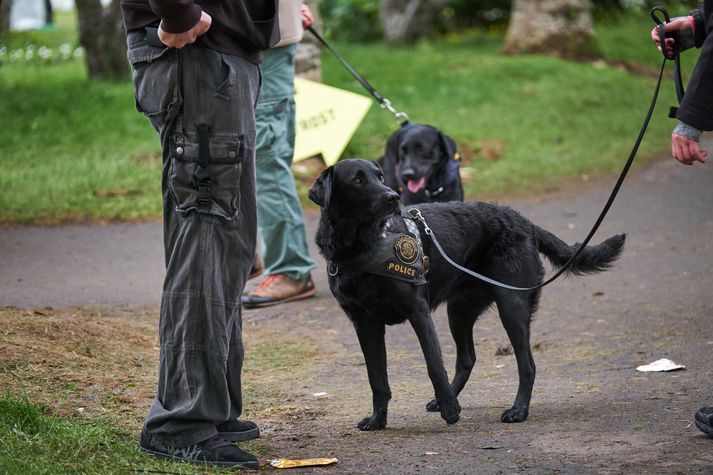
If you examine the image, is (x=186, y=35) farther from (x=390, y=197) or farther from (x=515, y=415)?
(x=515, y=415)

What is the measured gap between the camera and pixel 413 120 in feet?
42.1

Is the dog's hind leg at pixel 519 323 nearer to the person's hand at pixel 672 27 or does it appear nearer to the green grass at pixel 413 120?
the person's hand at pixel 672 27

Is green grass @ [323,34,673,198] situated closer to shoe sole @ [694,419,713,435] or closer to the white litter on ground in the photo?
the white litter on ground

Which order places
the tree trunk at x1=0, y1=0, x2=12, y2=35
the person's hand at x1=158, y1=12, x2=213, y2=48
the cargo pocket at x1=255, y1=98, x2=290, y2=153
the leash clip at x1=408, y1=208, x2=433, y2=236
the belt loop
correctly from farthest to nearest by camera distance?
the tree trunk at x1=0, y1=0, x2=12, y2=35, the cargo pocket at x1=255, y1=98, x2=290, y2=153, the leash clip at x1=408, y1=208, x2=433, y2=236, the belt loop, the person's hand at x1=158, y1=12, x2=213, y2=48

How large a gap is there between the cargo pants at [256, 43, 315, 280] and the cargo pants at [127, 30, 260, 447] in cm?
287

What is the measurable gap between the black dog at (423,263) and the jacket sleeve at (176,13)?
49.4 inches

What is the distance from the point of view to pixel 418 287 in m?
4.67

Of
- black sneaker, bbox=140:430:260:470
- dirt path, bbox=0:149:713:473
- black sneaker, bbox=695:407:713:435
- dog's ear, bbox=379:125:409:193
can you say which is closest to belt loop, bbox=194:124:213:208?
black sneaker, bbox=140:430:260:470

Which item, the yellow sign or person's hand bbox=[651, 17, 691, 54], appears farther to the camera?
the yellow sign

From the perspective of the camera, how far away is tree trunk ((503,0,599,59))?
16875 millimetres

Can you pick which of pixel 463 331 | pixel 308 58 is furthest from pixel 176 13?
pixel 308 58

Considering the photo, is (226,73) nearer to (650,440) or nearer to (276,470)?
(276,470)

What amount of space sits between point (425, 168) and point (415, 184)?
14cm

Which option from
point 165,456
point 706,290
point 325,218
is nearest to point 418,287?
point 325,218
